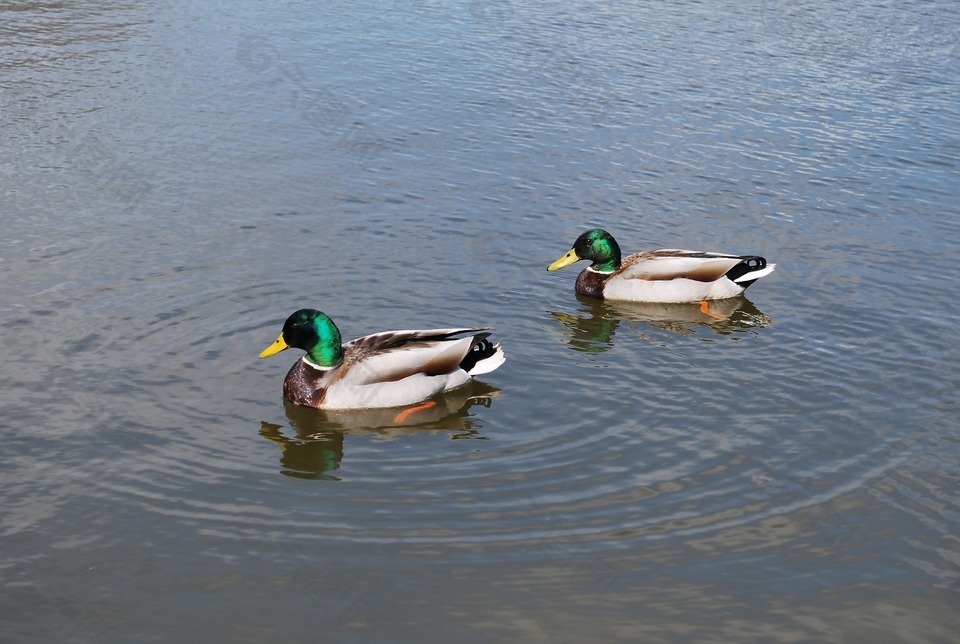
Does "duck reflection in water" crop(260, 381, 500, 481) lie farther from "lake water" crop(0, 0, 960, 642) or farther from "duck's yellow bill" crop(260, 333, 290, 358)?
"duck's yellow bill" crop(260, 333, 290, 358)

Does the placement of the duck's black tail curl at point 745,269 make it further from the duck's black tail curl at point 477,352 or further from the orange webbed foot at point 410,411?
the orange webbed foot at point 410,411

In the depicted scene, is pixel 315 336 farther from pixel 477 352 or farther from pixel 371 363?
pixel 477 352

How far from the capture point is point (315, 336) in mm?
8992

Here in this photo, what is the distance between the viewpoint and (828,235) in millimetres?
12547

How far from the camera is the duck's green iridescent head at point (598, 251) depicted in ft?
37.4

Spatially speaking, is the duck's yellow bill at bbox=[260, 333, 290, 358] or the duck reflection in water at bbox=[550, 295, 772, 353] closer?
the duck's yellow bill at bbox=[260, 333, 290, 358]

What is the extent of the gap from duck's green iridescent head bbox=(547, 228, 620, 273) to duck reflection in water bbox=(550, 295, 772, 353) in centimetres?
34

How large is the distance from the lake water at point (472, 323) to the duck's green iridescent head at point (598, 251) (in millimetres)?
362

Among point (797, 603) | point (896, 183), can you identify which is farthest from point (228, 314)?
point (896, 183)

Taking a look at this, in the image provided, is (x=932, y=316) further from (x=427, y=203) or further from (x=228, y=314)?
(x=228, y=314)

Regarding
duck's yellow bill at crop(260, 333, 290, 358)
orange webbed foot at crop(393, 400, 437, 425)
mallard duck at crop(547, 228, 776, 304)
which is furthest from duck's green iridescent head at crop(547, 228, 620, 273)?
duck's yellow bill at crop(260, 333, 290, 358)

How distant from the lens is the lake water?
662cm

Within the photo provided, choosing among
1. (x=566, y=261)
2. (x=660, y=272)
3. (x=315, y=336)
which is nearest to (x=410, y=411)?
(x=315, y=336)

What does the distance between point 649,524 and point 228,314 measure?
432 cm
